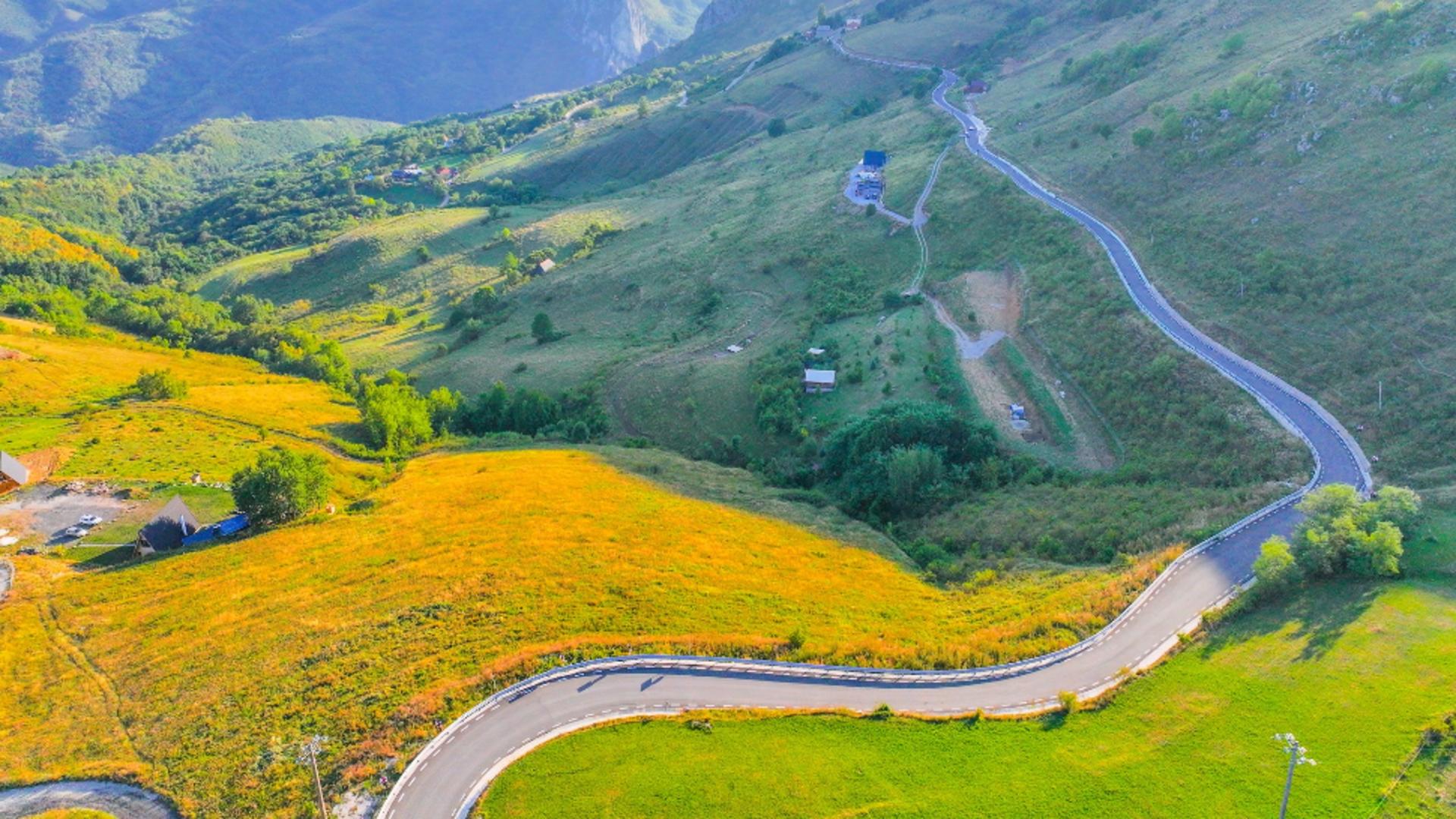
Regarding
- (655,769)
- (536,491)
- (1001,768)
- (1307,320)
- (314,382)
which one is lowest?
(1001,768)

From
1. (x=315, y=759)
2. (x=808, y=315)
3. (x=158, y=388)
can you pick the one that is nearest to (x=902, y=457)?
(x=808, y=315)

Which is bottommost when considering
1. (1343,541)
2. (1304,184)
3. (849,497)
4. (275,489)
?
(1343,541)

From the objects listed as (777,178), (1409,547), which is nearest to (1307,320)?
(1409,547)

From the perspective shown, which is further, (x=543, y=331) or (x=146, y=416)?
(x=543, y=331)

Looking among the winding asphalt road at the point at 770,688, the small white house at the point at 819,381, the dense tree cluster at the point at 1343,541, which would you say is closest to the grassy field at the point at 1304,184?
the dense tree cluster at the point at 1343,541

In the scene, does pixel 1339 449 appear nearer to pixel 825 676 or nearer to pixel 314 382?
pixel 825 676

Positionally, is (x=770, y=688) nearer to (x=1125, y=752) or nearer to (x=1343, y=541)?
(x=1125, y=752)
